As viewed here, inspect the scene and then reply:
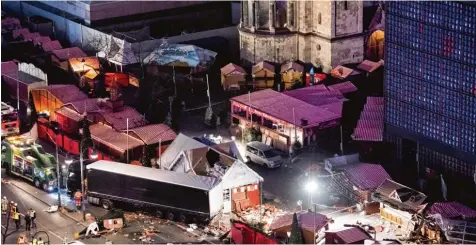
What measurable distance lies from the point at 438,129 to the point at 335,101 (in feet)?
50.2

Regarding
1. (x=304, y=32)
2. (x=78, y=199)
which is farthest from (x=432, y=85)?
(x=304, y=32)

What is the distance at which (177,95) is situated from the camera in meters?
106

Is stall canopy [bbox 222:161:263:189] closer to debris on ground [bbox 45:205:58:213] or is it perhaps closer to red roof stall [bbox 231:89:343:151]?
debris on ground [bbox 45:205:58:213]

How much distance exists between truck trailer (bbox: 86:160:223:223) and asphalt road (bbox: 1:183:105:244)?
3.02m

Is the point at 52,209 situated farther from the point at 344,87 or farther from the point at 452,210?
the point at 344,87

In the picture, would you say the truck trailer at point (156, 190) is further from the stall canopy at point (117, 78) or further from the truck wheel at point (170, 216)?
the stall canopy at point (117, 78)

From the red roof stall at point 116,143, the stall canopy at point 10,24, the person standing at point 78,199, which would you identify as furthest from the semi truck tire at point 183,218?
the stall canopy at point 10,24

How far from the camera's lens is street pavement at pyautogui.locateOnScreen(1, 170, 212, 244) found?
251 feet

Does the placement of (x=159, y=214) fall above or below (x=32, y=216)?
below

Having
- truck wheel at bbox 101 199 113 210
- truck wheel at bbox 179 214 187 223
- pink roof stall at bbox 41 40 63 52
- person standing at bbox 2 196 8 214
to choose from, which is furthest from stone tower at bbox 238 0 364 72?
person standing at bbox 2 196 8 214

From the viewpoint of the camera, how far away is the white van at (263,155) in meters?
88.2

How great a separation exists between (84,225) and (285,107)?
21.8 metres

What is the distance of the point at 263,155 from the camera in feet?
290

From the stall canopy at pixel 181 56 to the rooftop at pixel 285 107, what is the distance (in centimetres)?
1392
